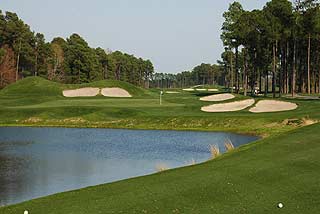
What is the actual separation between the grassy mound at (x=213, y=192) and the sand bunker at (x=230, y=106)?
42.8 metres

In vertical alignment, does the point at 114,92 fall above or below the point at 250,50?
below

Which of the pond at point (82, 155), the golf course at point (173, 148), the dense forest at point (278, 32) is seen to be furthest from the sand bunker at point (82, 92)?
the pond at point (82, 155)

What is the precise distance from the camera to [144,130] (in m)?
55.2

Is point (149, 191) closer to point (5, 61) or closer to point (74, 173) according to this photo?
point (74, 173)

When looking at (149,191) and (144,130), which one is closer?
(149,191)

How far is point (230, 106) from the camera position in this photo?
6762 cm

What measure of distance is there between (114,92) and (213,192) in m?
79.3

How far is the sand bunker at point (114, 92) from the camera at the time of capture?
94.1 m

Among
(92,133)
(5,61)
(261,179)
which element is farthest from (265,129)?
(5,61)

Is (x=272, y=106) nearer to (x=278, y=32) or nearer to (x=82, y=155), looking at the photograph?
(x=278, y=32)

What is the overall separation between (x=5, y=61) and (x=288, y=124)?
9082 centimetres

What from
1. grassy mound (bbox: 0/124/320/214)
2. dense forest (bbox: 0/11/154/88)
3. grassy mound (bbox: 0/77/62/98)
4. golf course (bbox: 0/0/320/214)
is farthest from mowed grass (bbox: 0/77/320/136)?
dense forest (bbox: 0/11/154/88)

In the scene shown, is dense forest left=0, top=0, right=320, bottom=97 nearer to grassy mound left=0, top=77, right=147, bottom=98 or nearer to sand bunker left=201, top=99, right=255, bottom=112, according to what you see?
sand bunker left=201, top=99, right=255, bottom=112

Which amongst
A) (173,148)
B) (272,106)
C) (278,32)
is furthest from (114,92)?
(173,148)
